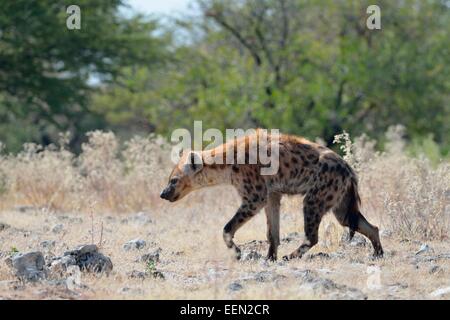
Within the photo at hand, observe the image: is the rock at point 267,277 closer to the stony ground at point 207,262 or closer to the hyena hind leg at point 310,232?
the stony ground at point 207,262

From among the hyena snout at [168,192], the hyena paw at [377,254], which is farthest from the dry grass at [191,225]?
the hyena snout at [168,192]

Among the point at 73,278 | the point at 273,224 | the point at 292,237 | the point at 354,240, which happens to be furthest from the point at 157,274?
the point at 292,237

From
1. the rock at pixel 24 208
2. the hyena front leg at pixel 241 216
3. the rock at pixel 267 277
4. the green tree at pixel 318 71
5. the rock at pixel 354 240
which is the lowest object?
the rock at pixel 267 277

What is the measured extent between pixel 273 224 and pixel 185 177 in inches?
44.5

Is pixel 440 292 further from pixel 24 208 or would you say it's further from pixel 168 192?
pixel 24 208

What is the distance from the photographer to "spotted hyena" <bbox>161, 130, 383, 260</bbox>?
888 centimetres

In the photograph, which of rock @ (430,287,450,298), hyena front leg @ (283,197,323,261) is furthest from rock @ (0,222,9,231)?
rock @ (430,287,450,298)

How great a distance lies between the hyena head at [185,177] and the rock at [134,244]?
533 millimetres

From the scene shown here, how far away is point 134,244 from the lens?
9.52 metres

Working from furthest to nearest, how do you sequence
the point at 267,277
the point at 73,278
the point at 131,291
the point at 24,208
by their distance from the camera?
the point at 24,208 < the point at 267,277 < the point at 73,278 < the point at 131,291

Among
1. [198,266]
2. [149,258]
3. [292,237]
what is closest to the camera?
[198,266]

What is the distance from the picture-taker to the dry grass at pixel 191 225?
7191 mm

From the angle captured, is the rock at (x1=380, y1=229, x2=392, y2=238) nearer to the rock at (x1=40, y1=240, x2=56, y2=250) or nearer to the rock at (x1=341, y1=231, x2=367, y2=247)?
the rock at (x1=341, y1=231, x2=367, y2=247)
